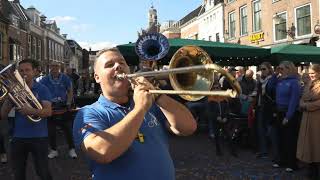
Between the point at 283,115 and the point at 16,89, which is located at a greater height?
the point at 16,89

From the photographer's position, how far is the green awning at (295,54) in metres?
11.4

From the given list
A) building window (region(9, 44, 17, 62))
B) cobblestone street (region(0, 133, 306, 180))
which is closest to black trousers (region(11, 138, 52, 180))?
cobblestone street (region(0, 133, 306, 180))

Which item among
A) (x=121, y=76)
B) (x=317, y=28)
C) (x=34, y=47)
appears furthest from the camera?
(x=34, y=47)

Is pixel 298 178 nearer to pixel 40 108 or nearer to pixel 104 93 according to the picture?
pixel 40 108

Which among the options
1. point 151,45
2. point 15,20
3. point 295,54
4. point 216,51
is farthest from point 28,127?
point 15,20

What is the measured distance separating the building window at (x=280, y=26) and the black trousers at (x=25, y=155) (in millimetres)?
23997

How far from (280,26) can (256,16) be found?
4176 millimetres

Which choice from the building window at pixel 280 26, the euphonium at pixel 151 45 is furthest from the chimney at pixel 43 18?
the euphonium at pixel 151 45

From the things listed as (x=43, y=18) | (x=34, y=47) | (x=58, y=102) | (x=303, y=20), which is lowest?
(x=58, y=102)

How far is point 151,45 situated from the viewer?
921 cm

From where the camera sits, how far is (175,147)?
943 centimetres

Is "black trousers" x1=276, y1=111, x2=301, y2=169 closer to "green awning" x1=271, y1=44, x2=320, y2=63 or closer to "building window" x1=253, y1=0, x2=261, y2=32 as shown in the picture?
"green awning" x1=271, y1=44, x2=320, y2=63

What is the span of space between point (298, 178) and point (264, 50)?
521cm

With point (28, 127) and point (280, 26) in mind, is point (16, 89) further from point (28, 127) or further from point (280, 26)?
point (280, 26)
